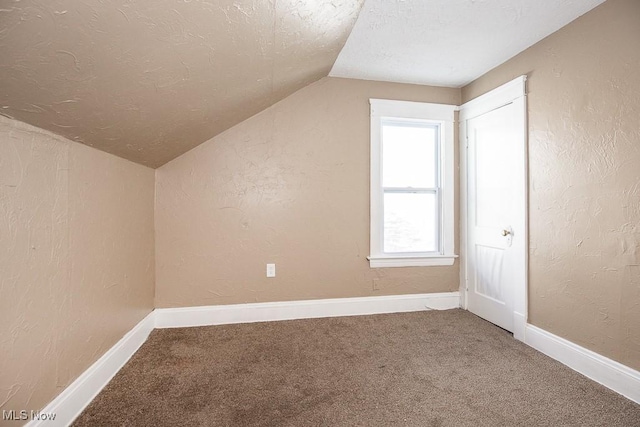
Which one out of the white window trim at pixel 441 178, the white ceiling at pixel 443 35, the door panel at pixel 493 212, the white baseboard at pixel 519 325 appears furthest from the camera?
the white window trim at pixel 441 178

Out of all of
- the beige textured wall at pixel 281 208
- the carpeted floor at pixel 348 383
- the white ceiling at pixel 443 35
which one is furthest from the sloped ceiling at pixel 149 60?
the carpeted floor at pixel 348 383

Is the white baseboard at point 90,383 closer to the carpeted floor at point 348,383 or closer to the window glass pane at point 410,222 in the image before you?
the carpeted floor at point 348,383

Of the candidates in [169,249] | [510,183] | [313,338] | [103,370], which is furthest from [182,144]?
[510,183]

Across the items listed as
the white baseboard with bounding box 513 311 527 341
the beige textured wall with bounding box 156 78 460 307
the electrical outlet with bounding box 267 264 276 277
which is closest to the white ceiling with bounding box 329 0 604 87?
the beige textured wall with bounding box 156 78 460 307

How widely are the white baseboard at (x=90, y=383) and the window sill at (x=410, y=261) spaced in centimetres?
204

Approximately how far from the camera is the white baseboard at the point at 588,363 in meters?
1.69

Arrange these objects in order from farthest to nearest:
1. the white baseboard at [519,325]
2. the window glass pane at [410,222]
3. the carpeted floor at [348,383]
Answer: the window glass pane at [410,222] < the white baseboard at [519,325] < the carpeted floor at [348,383]

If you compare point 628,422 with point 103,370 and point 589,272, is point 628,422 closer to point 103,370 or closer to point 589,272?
point 589,272

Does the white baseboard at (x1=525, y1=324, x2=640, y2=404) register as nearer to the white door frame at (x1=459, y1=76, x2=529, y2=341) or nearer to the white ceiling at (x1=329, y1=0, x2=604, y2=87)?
the white door frame at (x1=459, y1=76, x2=529, y2=341)

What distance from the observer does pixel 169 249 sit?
2.70 m

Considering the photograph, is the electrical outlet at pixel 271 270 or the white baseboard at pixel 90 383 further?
the electrical outlet at pixel 271 270

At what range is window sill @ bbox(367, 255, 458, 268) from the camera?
3.01 metres

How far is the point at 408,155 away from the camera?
3154 millimetres

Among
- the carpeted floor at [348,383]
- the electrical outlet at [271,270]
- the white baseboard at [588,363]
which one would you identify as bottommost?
the carpeted floor at [348,383]
